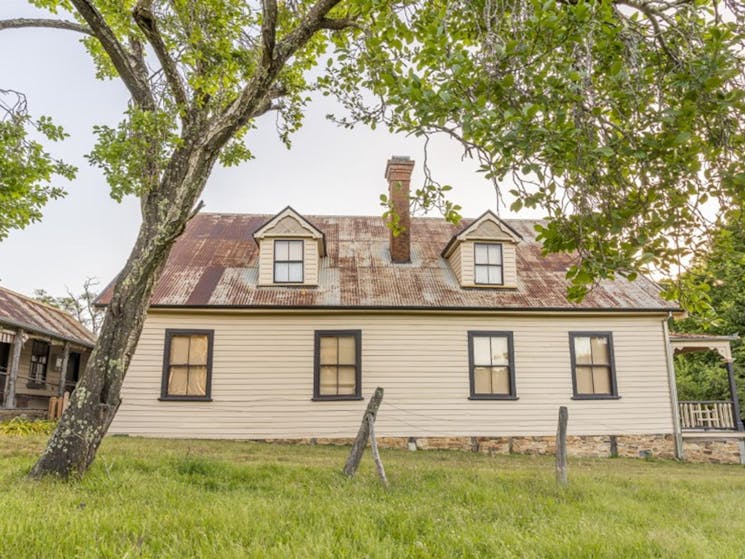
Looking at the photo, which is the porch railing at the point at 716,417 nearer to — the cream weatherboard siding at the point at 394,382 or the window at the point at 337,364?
the cream weatherboard siding at the point at 394,382

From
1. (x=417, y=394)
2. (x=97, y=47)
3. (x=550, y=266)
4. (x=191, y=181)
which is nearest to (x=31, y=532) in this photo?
(x=191, y=181)

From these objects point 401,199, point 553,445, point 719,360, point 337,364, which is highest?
point 401,199

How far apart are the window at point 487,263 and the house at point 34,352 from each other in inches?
516

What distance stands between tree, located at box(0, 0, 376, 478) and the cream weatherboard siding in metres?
5.82

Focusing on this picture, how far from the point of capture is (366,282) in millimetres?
13133

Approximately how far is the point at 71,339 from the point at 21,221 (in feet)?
31.4

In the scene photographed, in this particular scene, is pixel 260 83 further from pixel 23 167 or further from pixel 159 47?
pixel 23 167

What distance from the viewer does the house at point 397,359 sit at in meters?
11.9

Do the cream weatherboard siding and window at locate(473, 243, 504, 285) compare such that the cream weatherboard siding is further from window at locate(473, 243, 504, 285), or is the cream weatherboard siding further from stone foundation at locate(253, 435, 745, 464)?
window at locate(473, 243, 504, 285)

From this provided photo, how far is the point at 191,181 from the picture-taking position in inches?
249

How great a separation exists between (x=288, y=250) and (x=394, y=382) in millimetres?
4324

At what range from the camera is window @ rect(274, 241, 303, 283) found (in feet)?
42.7

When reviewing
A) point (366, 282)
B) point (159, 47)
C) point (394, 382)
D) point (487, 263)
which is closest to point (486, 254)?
point (487, 263)

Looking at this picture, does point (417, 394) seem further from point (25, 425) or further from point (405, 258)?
point (25, 425)
